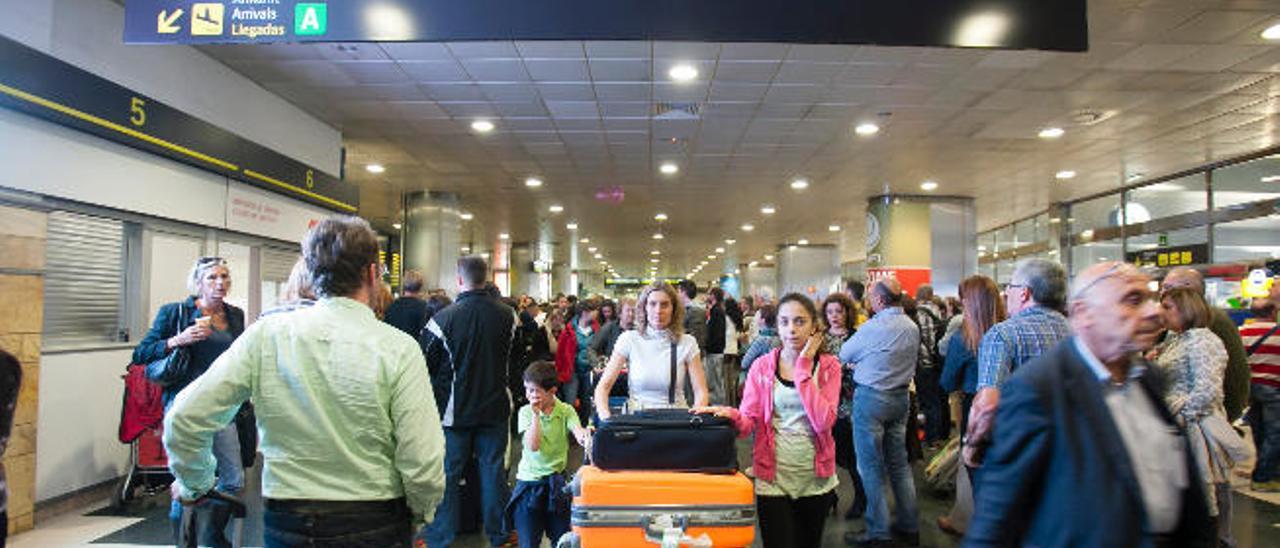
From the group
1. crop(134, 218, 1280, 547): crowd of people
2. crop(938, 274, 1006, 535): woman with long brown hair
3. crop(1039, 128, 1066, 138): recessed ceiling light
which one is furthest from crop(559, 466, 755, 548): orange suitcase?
crop(1039, 128, 1066, 138): recessed ceiling light

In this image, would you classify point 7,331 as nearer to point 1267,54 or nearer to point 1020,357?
point 1020,357

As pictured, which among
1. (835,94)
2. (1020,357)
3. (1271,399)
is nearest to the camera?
(1020,357)

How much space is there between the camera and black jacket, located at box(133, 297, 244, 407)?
3.74 meters

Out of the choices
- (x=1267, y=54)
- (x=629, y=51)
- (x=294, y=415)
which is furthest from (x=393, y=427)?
(x=1267, y=54)

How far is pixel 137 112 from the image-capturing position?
19.1ft

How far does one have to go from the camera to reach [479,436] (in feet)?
14.6

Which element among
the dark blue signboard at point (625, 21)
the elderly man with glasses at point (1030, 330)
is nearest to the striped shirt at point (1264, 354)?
the dark blue signboard at point (625, 21)

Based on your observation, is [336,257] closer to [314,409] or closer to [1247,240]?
[314,409]

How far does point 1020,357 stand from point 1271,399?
210 inches

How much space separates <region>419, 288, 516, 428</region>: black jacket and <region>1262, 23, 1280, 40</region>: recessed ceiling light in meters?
6.67

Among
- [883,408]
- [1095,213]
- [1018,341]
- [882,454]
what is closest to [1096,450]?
[1018,341]

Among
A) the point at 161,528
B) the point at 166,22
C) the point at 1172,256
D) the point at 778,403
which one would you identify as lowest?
the point at 161,528

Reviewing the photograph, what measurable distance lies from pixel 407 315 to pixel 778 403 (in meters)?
3.12

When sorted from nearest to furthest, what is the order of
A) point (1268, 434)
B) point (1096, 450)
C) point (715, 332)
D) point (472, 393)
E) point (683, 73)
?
point (1096, 450)
point (472, 393)
point (1268, 434)
point (683, 73)
point (715, 332)
